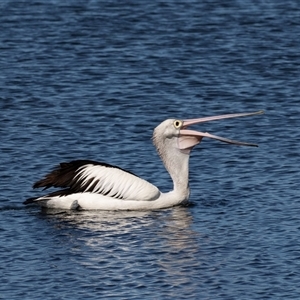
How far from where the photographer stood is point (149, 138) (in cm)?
1406

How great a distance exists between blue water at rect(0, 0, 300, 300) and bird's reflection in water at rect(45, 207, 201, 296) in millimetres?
17

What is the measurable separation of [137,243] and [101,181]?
→ 61.3 inches

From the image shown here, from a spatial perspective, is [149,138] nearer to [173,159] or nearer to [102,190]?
[173,159]

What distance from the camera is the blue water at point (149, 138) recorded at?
9664 mm

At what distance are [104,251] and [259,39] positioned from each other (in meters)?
9.65

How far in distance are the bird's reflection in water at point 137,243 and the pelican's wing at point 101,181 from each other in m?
0.19

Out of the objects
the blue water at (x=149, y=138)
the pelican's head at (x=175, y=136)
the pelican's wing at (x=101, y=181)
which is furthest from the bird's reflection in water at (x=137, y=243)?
the pelican's head at (x=175, y=136)

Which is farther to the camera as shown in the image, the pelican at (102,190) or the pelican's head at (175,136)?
the pelican's head at (175,136)

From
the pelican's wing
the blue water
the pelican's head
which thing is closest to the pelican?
the pelican's wing

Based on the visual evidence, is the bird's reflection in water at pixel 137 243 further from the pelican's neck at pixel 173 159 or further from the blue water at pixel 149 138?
the pelican's neck at pixel 173 159

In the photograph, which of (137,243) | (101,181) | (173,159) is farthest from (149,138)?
(137,243)

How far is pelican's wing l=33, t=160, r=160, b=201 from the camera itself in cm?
1180

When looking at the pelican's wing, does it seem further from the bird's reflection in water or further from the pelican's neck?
the pelican's neck

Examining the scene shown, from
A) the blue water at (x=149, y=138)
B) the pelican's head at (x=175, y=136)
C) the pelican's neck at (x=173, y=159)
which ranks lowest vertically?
the blue water at (x=149, y=138)
